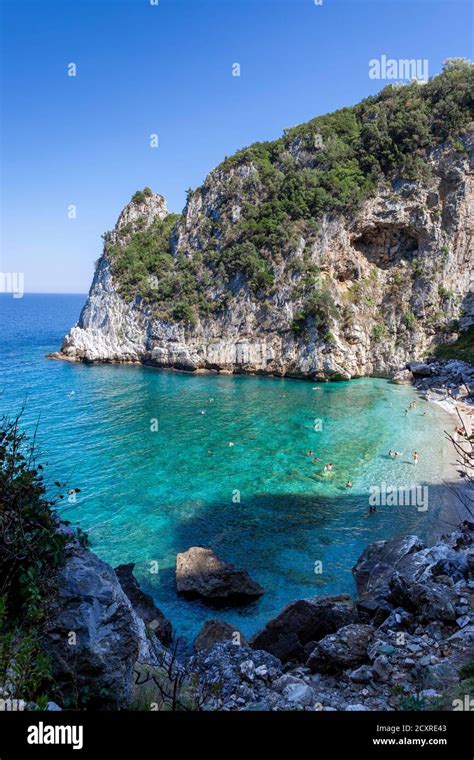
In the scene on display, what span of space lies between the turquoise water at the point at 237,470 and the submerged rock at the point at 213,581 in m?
0.42

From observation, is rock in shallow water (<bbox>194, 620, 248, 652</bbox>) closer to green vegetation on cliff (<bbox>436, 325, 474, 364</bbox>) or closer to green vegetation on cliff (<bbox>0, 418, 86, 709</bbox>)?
green vegetation on cliff (<bbox>0, 418, 86, 709</bbox>)

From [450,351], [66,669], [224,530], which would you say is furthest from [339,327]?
[66,669]

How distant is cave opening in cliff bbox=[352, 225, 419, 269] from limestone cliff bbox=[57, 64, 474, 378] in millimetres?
139

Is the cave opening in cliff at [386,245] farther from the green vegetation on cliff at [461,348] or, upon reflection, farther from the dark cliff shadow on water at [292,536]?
the dark cliff shadow on water at [292,536]

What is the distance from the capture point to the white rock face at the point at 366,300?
51062 mm

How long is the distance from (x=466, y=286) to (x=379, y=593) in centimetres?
4892

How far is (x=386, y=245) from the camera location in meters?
55.9

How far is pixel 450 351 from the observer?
48.8 m

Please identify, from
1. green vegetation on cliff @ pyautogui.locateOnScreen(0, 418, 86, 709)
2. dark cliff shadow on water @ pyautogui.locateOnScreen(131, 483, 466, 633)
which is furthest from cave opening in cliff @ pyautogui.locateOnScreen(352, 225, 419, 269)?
green vegetation on cliff @ pyautogui.locateOnScreen(0, 418, 86, 709)

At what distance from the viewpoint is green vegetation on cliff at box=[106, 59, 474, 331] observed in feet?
170

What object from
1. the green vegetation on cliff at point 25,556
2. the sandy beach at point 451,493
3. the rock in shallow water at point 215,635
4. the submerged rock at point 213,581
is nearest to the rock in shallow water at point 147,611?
the rock in shallow water at point 215,635
